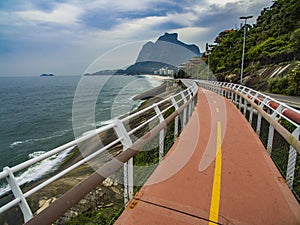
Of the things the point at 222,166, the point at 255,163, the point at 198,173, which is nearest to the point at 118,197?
the point at 198,173

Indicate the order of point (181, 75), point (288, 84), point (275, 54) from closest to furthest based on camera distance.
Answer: point (288, 84) < point (275, 54) < point (181, 75)

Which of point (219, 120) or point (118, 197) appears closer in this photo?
point (118, 197)

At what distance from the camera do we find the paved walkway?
9.77ft

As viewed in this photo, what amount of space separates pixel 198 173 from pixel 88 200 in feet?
7.12

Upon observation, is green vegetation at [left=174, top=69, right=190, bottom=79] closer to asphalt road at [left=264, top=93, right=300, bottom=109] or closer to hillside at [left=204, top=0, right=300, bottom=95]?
hillside at [left=204, top=0, right=300, bottom=95]

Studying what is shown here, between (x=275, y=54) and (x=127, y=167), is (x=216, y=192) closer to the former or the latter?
(x=127, y=167)

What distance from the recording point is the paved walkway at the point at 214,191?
9.77 feet

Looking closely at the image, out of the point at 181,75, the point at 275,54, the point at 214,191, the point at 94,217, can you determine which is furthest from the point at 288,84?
the point at 181,75

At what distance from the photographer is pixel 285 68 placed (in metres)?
23.3

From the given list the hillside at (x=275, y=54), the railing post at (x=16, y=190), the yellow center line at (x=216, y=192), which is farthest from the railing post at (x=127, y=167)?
the hillside at (x=275, y=54)

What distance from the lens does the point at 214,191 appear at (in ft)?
11.9

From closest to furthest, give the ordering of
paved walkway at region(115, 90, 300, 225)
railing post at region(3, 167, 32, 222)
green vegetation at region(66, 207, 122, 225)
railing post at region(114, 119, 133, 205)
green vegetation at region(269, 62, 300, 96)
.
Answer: railing post at region(3, 167, 32, 222)
paved walkway at region(115, 90, 300, 225)
railing post at region(114, 119, 133, 205)
green vegetation at region(66, 207, 122, 225)
green vegetation at region(269, 62, 300, 96)

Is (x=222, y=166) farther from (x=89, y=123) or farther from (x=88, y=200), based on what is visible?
(x=89, y=123)

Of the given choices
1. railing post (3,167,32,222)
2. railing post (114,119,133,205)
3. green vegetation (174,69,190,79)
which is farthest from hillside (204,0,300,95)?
green vegetation (174,69,190,79)
